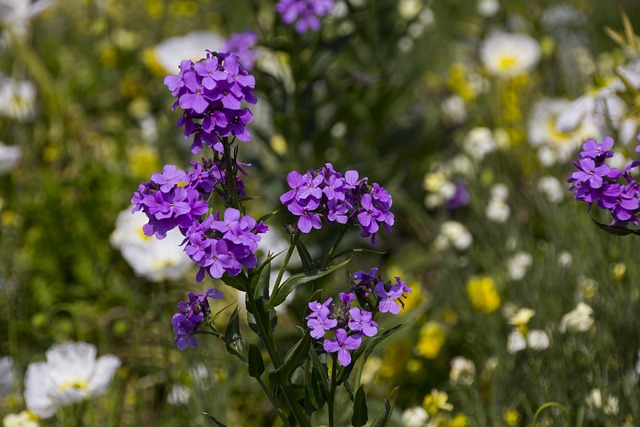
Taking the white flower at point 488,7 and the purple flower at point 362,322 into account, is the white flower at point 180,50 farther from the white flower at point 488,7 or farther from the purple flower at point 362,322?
the purple flower at point 362,322

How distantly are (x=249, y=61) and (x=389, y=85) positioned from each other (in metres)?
0.71

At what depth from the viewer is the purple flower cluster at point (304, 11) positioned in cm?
179

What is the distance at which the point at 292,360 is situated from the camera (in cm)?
101

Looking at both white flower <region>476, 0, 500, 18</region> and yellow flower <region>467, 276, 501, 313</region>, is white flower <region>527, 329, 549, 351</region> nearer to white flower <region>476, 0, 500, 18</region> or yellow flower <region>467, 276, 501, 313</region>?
yellow flower <region>467, 276, 501, 313</region>

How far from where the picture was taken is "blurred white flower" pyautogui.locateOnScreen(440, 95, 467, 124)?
2.79 meters

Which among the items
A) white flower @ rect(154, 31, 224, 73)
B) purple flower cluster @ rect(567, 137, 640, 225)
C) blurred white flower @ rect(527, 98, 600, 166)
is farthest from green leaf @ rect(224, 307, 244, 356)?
white flower @ rect(154, 31, 224, 73)

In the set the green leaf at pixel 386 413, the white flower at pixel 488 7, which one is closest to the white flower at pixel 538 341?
the green leaf at pixel 386 413

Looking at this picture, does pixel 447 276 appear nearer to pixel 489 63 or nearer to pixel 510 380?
pixel 510 380

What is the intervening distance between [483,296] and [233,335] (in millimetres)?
1031

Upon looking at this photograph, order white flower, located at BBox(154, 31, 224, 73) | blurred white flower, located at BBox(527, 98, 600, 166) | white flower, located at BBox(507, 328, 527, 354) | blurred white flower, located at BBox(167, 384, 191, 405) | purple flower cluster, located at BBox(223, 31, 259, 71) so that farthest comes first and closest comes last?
white flower, located at BBox(154, 31, 224, 73)
blurred white flower, located at BBox(527, 98, 600, 166)
purple flower cluster, located at BBox(223, 31, 259, 71)
blurred white flower, located at BBox(167, 384, 191, 405)
white flower, located at BBox(507, 328, 527, 354)

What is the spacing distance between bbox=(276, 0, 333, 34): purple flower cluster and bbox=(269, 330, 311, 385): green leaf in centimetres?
94

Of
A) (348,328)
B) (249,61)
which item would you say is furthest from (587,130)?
(348,328)

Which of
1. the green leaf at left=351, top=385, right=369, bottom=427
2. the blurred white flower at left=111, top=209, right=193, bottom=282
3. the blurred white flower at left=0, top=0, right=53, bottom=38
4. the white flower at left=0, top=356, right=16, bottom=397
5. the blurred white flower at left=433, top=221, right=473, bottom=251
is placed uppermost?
the blurred white flower at left=0, top=0, right=53, bottom=38

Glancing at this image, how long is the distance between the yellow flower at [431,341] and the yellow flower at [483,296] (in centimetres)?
11
